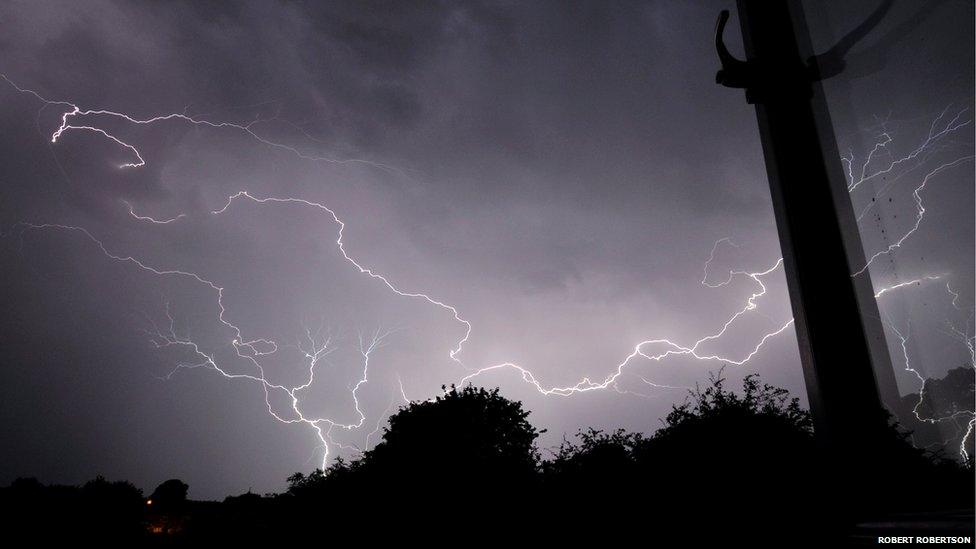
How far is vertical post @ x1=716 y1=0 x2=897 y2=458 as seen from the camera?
4.73ft

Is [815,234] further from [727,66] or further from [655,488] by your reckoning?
[655,488]

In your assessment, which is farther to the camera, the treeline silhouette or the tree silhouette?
the tree silhouette

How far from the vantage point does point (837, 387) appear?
56.8 inches

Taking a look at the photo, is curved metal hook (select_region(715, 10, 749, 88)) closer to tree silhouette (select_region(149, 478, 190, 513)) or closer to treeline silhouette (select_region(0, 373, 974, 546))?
treeline silhouette (select_region(0, 373, 974, 546))

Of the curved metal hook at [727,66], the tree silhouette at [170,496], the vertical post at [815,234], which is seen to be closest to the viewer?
the vertical post at [815,234]

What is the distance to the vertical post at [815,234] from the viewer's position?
1.44 m

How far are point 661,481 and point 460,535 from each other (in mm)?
3761

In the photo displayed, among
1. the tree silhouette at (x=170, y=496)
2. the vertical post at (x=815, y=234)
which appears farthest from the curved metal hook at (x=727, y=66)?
the tree silhouette at (x=170, y=496)

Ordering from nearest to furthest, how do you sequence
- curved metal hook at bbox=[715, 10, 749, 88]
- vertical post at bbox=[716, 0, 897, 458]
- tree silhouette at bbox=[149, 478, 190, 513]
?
vertical post at bbox=[716, 0, 897, 458], curved metal hook at bbox=[715, 10, 749, 88], tree silhouette at bbox=[149, 478, 190, 513]

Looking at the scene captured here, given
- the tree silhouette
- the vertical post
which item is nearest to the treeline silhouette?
the vertical post

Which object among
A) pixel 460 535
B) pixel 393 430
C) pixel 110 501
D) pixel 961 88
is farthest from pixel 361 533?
pixel 110 501

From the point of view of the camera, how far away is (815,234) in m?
1.54

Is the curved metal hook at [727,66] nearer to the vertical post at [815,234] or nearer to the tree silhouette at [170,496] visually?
the vertical post at [815,234]

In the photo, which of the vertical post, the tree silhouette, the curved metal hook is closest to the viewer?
the vertical post
